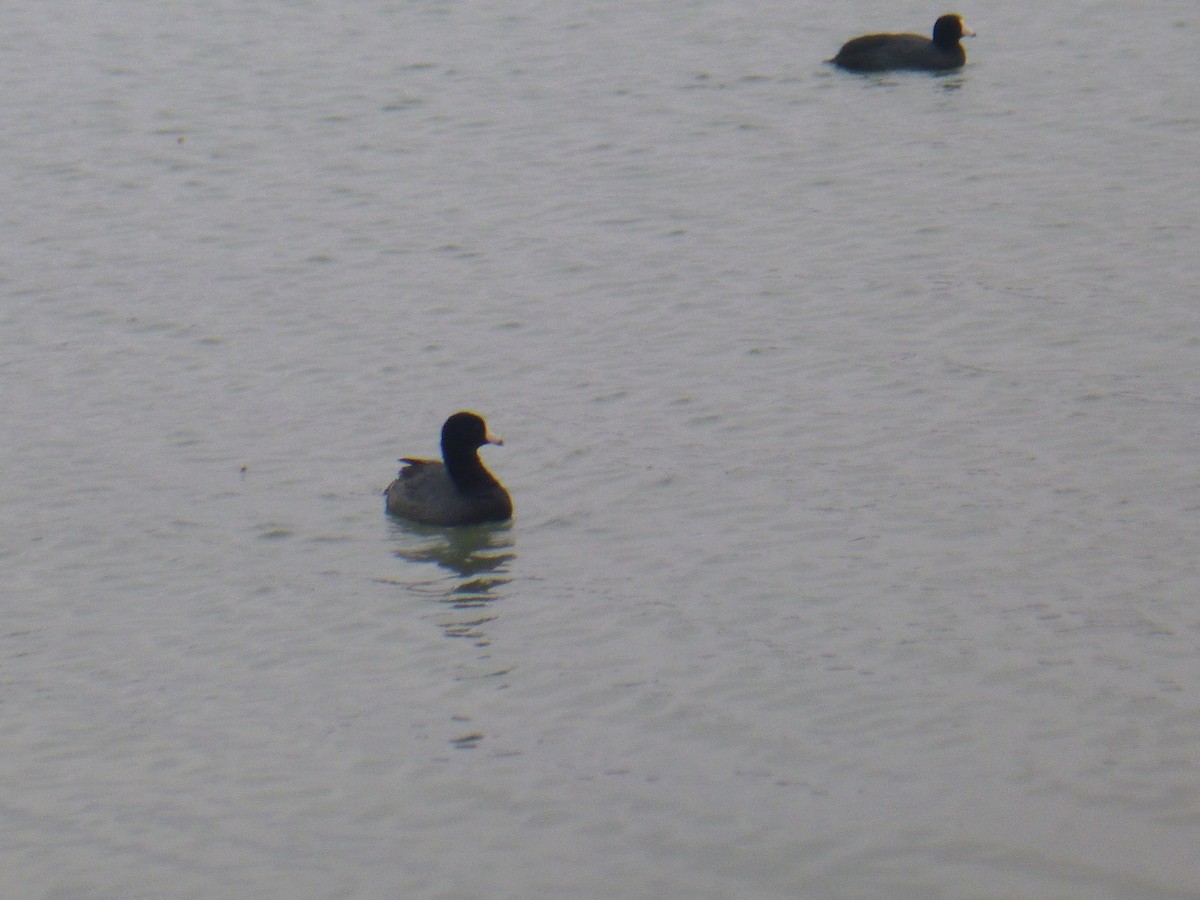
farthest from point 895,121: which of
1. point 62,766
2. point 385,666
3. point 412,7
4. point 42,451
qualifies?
point 62,766

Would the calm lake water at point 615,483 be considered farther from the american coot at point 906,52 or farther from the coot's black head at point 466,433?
the coot's black head at point 466,433

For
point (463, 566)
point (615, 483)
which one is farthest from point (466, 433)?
point (463, 566)

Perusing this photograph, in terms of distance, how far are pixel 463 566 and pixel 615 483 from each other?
139 centimetres

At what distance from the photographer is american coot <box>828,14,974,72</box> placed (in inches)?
1049

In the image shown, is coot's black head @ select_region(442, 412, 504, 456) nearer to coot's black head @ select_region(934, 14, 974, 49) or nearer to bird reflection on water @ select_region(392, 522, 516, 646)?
bird reflection on water @ select_region(392, 522, 516, 646)

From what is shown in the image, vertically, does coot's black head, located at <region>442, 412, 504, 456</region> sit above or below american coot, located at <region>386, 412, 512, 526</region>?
above

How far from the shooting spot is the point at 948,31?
2655 cm

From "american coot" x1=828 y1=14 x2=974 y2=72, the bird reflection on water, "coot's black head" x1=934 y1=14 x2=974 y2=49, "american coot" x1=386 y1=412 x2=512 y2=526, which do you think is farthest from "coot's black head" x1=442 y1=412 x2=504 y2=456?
"coot's black head" x1=934 y1=14 x2=974 y2=49

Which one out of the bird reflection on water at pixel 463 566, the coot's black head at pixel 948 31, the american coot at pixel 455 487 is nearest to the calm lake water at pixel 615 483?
the bird reflection on water at pixel 463 566

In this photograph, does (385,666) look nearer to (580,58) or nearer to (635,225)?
(635,225)

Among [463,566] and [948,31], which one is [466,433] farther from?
[948,31]

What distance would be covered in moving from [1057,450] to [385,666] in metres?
5.28

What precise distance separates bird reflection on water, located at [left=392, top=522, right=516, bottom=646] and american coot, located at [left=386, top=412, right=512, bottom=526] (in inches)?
4.0

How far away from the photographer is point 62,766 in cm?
1096
